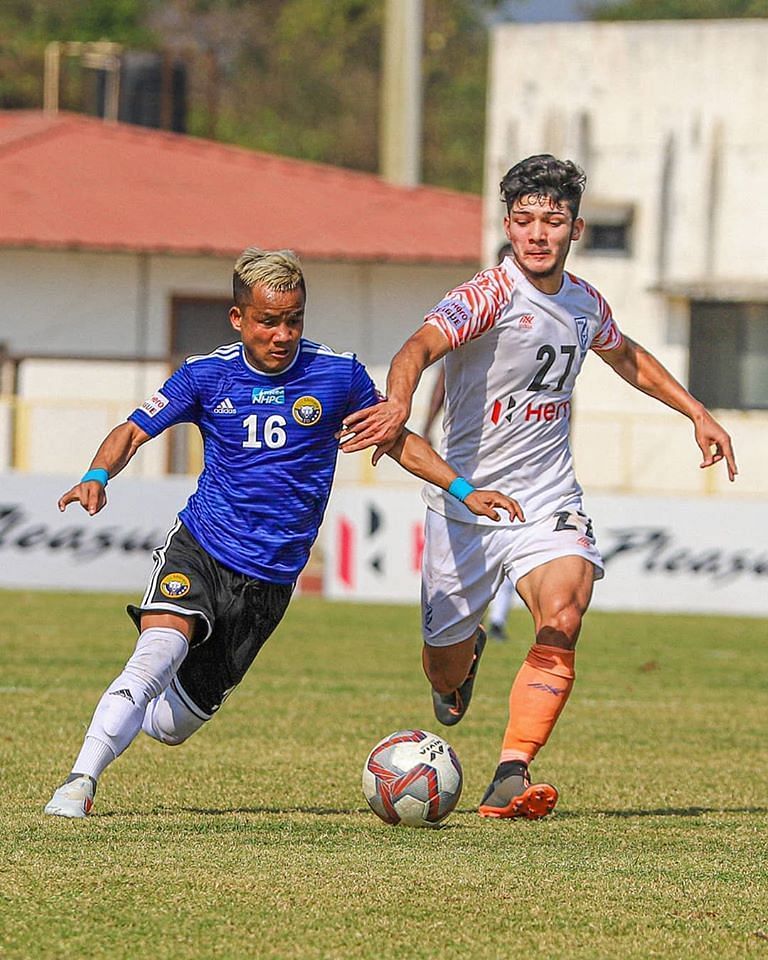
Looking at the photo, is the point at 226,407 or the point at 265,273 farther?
the point at 226,407

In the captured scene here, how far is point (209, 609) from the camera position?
668 cm

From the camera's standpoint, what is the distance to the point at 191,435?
813 inches

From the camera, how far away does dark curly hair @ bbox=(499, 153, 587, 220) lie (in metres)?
7.05

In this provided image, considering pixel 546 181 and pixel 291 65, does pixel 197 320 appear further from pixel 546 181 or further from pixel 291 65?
pixel 291 65

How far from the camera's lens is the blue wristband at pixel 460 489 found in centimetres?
658

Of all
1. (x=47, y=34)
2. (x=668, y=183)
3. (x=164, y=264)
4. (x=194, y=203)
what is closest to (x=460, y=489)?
(x=668, y=183)

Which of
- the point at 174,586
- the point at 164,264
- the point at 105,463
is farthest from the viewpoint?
the point at 164,264

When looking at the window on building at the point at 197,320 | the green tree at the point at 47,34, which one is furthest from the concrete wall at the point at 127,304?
the green tree at the point at 47,34

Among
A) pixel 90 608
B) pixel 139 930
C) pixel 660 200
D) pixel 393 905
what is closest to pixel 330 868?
pixel 393 905

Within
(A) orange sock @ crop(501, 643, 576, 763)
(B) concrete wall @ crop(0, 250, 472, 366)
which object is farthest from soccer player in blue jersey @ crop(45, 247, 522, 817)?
(B) concrete wall @ crop(0, 250, 472, 366)

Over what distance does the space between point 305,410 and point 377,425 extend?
290mm

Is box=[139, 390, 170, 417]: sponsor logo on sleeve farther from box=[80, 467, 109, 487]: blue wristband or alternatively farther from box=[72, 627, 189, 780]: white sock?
box=[72, 627, 189, 780]: white sock

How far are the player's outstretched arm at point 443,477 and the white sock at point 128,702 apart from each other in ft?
3.32

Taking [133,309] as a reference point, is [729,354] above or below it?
below
